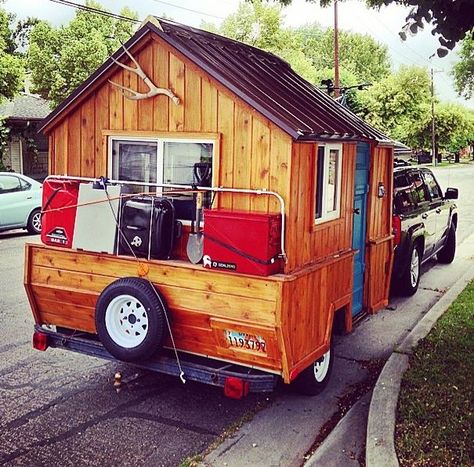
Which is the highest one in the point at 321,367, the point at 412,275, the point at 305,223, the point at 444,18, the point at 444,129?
the point at 444,129

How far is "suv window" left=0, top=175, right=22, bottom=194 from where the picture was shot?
14.1m

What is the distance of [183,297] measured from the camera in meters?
5.29

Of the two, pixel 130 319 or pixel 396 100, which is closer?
pixel 130 319

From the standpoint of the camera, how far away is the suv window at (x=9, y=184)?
14109mm

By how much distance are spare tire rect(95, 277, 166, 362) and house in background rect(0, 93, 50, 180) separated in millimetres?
21770

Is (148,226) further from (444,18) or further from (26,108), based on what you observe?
(26,108)

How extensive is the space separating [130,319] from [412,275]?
533 centimetres

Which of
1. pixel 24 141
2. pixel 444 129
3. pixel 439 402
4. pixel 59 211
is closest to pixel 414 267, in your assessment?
pixel 439 402

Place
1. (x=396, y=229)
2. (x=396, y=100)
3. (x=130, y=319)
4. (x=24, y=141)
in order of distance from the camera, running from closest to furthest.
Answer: (x=130, y=319), (x=396, y=229), (x=24, y=141), (x=396, y=100)

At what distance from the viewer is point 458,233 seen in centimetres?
1586

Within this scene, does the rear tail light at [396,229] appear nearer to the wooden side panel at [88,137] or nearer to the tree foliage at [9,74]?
the wooden side panel at [88,137]

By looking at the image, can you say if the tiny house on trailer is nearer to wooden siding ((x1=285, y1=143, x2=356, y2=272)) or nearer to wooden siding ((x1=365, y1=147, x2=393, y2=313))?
wooden siding ((x1=285, y1=143, x2=356, y2=272))

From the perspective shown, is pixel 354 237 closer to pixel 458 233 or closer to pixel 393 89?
pixel 458 233

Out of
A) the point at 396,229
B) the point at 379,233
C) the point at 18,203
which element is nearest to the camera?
the point at 379,233
